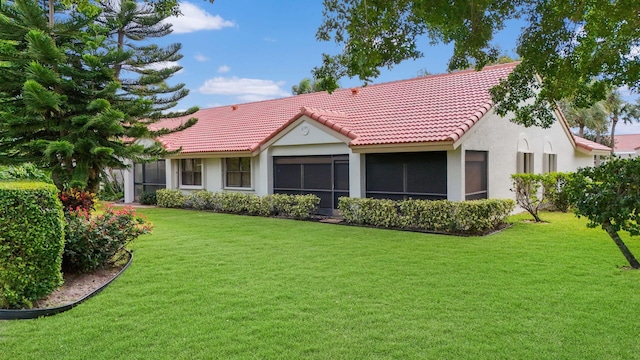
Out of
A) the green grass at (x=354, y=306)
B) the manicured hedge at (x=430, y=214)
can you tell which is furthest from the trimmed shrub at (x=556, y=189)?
the green grass at (x=354, y=306)

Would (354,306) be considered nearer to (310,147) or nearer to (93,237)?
(93,237)

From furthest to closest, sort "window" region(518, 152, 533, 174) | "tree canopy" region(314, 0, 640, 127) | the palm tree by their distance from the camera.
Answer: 1. the palm tree
2. "window" region(518, 152, 533, 174)
3. "tree canopy" region(314, 0, 640, 127)

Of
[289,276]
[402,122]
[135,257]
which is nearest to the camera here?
[289,276]

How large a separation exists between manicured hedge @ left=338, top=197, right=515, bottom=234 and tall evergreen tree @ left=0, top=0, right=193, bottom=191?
729cm

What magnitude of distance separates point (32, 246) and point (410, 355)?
196 inches

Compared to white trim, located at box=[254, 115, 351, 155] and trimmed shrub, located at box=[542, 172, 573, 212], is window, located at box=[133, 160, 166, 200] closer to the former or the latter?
white trim, located at box=[254, 115, 351, 155]

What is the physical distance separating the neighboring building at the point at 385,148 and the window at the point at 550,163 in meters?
0.04

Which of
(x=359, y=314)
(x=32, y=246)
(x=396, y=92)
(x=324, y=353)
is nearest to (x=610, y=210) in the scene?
(x=359, y=314)

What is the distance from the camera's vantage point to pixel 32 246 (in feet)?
18.4

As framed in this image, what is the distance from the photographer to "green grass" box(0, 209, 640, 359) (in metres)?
4.41

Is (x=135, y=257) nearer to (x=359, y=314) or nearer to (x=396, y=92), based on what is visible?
(x=359, y=314)

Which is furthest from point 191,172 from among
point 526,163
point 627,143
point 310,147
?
point 627,143

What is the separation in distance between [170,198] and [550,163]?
1732cm

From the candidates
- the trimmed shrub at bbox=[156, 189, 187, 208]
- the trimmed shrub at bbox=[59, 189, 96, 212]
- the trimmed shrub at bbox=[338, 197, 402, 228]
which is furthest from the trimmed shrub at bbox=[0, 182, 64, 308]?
the trimmed shrub at bbox=[156, 189, 187, 208]
